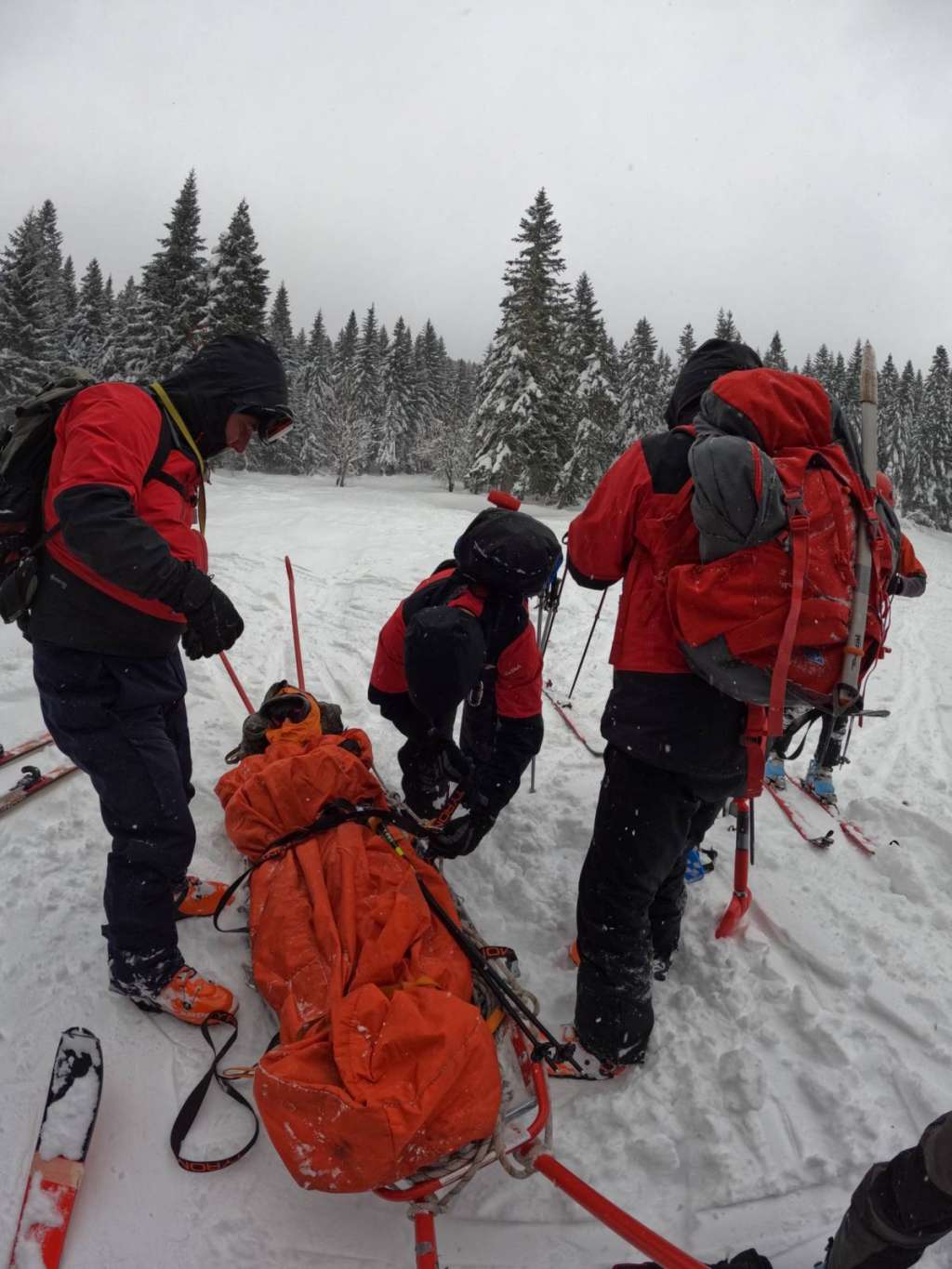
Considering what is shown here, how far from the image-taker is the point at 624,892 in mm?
2301

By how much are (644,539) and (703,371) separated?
30.8 inches

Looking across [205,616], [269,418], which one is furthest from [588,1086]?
[269,418]

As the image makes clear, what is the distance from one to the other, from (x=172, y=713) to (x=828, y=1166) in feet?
9.55

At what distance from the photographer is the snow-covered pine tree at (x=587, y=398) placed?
3234 centimetres

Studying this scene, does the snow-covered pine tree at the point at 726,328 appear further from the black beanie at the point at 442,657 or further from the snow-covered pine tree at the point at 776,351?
the black beanie at the point at 442,657

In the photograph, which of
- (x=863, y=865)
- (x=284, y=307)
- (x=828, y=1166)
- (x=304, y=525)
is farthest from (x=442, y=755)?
(x=284, y=307)

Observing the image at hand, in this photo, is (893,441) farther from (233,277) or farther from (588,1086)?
(588,1086)

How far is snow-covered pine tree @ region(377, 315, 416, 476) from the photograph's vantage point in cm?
5450

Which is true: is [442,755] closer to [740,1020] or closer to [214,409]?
[740,1020]

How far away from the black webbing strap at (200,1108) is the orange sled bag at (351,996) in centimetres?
23

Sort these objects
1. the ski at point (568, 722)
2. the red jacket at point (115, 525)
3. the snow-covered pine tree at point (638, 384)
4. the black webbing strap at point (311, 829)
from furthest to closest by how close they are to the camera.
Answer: the snow-covered pine tree at point (638, 384), the ski at point (568, 722), the black webbing strap at point (311, 829), the red jacket at point (115, 525)

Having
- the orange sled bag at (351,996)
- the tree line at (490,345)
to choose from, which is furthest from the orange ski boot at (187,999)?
the tree line at (490,345)

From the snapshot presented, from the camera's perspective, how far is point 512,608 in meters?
3.01

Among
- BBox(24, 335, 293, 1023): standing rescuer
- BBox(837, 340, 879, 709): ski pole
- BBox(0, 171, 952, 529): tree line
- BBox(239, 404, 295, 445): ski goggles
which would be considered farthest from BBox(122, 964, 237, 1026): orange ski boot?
BBox(0, 171, 952, 529): tree line
